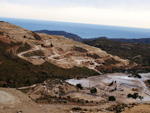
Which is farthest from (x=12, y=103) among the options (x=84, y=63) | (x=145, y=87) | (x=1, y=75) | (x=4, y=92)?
(x=84, y=63)

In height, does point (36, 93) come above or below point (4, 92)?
below

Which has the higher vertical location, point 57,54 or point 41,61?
point 57,54

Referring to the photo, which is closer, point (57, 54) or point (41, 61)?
point (41, 61)

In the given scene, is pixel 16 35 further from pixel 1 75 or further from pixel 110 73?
pixel 110 73

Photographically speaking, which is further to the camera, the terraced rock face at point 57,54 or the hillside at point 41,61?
the terraced rock face at point 57,54

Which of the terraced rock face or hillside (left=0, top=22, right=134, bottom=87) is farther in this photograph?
the terraced rock face
